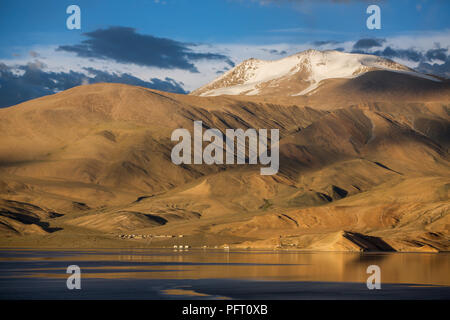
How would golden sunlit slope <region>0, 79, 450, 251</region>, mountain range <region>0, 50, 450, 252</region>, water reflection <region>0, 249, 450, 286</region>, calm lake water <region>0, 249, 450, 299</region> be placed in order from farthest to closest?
golden sunlit slope <region>0, 79, 450, 251</region> < mountain range <region>0, 50, 450, 252</region> < water reflection <region>0, 249, 450, 286</region> < calm lake water <region>0, 249, 450, 299</region>

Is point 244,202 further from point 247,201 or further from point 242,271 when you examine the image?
point 242,271

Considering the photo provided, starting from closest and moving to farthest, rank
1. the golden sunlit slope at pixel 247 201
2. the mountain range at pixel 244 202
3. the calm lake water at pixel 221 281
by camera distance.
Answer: the calm lake water at pixel 221 281 → the mountain range at pixel 244 202 → the golden sunlit slope at pixel 247 201

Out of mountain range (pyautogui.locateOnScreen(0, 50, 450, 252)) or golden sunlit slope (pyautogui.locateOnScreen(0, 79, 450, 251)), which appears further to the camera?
golden sunlit slope (pyautogui.locateOnScreen(0, 79, 450, 251))

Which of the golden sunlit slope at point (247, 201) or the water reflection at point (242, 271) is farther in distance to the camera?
the golden sunlit slope at point (247, 201)

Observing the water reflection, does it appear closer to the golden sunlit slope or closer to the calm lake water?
the calm lake water

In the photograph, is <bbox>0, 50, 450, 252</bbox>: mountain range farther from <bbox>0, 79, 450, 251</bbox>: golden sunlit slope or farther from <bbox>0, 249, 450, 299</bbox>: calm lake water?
<bbox>0, 249, 450, 299</bbox>: calm lake water

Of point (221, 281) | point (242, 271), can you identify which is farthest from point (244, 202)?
point (221, 281)

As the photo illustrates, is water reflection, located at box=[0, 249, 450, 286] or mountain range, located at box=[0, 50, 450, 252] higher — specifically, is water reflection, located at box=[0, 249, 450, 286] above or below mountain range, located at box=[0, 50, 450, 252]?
below

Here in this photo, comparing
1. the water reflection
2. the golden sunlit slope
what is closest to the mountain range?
the golden sunlit slope

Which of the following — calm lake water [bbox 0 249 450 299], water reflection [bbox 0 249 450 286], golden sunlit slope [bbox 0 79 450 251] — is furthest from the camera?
golden sunlit slope [bbox 0 79 450 251]

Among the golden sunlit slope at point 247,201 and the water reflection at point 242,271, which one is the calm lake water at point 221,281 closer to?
the water reflection at point 242,271

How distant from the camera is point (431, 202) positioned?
12862 centimetres

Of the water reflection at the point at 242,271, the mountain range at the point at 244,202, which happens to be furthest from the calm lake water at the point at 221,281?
the mountain range at the point at 244,202
